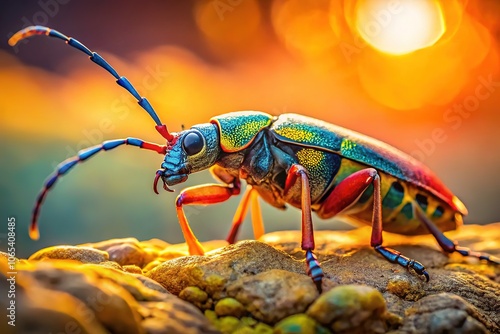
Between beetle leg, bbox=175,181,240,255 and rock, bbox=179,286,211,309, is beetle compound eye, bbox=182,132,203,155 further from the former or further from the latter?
rock, bbox=179,286,211,309

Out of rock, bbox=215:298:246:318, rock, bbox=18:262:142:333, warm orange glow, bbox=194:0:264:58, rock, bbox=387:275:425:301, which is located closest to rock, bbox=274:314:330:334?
rock, bbox=215:298:246:318

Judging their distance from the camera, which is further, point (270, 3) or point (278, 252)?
point (270, 3)

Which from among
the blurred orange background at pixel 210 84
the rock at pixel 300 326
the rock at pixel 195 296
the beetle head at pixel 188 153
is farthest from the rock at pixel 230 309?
the blurred orange background at pixel 210 84

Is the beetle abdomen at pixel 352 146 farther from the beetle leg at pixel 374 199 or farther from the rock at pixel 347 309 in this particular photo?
the rock at pixel 347 309

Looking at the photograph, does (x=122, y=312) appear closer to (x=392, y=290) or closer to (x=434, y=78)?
(x=392, y=290)

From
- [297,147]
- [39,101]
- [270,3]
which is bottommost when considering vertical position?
[297,147]

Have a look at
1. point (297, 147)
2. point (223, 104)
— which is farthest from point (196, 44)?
point (297, 147)

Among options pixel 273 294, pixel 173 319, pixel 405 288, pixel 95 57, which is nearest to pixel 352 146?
pixel 405 288
